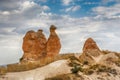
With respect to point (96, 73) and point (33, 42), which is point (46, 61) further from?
point (33, 42)

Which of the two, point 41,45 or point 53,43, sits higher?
point 53,43

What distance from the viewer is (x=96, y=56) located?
73438mm

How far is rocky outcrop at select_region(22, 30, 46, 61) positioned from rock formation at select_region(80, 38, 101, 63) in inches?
496

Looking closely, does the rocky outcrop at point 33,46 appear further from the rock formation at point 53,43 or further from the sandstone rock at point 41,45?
the rock formation at point 53,43

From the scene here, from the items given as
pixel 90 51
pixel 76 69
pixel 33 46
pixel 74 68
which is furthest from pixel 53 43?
pixel 76 69

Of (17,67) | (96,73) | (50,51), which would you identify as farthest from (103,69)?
(50,51)

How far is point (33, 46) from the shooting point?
84875 mm

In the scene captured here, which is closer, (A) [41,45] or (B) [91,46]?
(B) [91,46]

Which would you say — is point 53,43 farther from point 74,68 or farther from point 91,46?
point 74,68

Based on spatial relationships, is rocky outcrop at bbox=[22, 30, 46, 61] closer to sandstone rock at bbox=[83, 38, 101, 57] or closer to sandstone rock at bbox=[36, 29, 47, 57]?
sandstone rock at bbox=[36, 29, 47, 57]

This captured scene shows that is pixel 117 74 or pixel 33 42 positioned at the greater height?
pixel 33 42

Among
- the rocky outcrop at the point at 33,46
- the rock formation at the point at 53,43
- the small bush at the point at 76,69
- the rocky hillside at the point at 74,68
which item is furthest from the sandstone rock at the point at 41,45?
the small bush at the point at 76,69

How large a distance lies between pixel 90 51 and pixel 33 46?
1697cm

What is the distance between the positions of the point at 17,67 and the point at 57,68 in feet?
24.7
